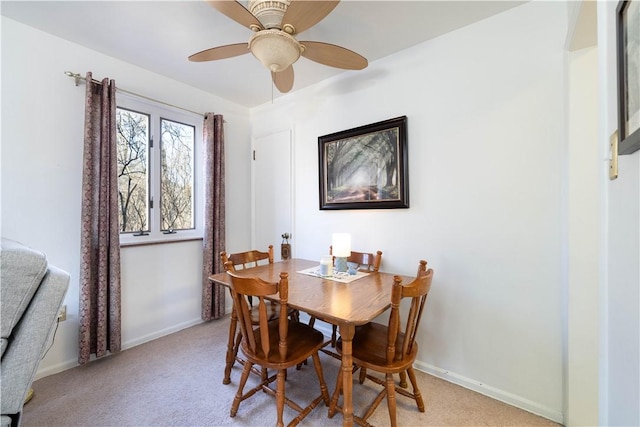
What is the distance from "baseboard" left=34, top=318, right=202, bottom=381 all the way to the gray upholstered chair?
50.5 inches

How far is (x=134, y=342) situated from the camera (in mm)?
2357

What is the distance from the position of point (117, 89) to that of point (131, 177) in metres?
0.76

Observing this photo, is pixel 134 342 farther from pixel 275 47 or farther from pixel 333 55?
pixel 333 55

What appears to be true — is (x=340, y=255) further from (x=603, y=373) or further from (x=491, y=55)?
(x=491, y=55)

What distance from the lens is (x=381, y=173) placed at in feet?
7.19

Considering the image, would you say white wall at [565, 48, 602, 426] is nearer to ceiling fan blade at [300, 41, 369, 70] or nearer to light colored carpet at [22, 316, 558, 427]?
light colored carpet at [22, 316, 558, 427]

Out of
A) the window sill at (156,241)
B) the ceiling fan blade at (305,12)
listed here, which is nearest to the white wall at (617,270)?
the ceiling fan blade at (305,12)

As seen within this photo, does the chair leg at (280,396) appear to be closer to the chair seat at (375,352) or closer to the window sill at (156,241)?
the chair seat at (375,352)

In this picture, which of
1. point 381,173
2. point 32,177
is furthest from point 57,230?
point 381,173

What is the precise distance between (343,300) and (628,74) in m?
1.30

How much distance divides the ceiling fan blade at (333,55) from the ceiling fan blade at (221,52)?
1.17ft

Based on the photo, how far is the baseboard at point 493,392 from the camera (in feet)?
5.00

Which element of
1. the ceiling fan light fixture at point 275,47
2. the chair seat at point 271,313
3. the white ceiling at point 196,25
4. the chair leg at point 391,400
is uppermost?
the white ceiling at point 196,25

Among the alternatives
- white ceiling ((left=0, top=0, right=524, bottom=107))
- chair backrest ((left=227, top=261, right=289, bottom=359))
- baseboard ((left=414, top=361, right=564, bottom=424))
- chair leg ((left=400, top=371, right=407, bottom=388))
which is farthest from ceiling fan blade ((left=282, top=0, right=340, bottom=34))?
baseboard ((left=414, top=361, right=564, bottom=424))
